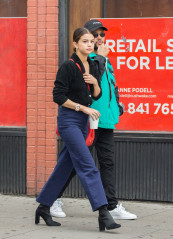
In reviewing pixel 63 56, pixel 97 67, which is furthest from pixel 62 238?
pixel 63 56

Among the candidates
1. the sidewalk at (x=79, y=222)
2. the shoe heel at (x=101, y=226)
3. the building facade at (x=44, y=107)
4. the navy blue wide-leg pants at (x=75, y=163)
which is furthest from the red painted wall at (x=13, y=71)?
the shoe heel at (x=101, y=226)

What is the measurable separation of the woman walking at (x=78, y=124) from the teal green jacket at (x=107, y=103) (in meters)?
0.35

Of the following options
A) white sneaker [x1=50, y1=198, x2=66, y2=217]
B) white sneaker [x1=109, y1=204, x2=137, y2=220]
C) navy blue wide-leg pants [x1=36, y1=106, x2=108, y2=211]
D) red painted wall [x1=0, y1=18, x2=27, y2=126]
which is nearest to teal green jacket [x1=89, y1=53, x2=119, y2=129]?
navy blue wide-leg pants [x1=36, y1=106, x2=108, y2=211]

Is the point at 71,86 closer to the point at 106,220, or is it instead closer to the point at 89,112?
the point at 89,112

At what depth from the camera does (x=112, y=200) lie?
6613mm

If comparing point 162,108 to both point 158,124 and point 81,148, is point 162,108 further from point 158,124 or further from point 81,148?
point 81,148

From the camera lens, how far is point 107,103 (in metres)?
6.53

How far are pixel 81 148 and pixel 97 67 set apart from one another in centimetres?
91

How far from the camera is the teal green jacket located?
6520 mm

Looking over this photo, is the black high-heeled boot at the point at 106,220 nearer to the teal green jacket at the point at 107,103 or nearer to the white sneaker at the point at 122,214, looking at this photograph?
the white sneaker at the point at 122,214

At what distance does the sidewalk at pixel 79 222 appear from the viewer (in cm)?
589

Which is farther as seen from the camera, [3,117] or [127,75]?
[3,117]

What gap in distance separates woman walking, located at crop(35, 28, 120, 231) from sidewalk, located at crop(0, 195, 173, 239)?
166mm

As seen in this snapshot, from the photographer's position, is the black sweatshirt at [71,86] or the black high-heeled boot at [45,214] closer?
the black sweatshirt at [71,86]
